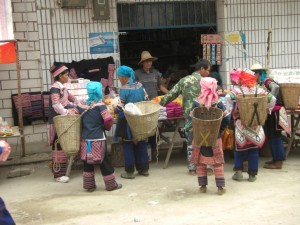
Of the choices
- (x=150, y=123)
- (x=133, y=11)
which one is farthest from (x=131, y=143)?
(x=133, y=11)

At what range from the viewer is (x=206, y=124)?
19.4ft

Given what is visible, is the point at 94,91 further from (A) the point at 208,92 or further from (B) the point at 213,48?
(B) the point at 213,48

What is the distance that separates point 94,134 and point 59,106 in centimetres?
89

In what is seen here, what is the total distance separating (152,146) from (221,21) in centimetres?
303

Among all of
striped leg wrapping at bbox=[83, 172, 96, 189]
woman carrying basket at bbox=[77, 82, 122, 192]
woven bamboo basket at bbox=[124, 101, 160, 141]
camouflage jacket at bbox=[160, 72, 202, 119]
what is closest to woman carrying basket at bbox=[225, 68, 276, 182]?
camouflage jacket at bbox=[160, 72, 202, 119]

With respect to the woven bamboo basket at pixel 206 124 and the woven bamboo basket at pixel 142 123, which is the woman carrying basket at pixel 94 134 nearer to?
the woven bamboo basket at pixel 142 123

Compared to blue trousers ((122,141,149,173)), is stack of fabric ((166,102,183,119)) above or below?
above

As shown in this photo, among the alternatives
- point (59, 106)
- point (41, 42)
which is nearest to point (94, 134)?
point (59, 106)

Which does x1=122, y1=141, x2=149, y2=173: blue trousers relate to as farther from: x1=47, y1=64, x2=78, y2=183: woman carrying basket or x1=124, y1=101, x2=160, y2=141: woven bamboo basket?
x1=47, y1=64, x2=78, y2=183: woman carrying basket

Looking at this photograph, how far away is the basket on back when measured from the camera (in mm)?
6398

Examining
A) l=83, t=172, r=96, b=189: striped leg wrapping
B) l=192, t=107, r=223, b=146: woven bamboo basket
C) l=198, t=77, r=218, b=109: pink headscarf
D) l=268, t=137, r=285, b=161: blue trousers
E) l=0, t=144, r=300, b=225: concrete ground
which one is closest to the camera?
l=0, t=144, r=300, b=225: concrete ground

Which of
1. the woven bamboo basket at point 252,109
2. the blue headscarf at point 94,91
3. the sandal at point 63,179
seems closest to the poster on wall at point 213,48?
the woven bamboo basket at point 252,109

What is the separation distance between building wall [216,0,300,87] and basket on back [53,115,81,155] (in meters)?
4.19

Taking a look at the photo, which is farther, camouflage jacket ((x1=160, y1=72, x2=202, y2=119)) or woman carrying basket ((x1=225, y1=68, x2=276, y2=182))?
camouflage jacket ((x1=160, y1=72, x2=202, y2=119))
